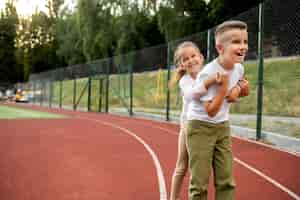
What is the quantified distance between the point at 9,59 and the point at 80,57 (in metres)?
20.3

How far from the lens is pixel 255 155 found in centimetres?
745

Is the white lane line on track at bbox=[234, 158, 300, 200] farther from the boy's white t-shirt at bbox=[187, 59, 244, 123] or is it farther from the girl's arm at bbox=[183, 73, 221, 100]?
the girl's arm at bbox=[183, 73, 221, 100]

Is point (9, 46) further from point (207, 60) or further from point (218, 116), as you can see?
point (218, 116)

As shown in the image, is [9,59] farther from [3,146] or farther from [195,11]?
[3,146]

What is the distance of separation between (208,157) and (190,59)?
3.44ft

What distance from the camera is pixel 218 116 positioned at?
2.88 m

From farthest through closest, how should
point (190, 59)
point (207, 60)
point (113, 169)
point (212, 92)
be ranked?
point (207, 60), point (113, 169), point (190, 59), point (212, 92)

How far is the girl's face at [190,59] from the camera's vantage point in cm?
359

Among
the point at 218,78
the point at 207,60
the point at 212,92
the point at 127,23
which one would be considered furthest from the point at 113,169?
the point at 127,23

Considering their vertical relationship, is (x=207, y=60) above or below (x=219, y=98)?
above

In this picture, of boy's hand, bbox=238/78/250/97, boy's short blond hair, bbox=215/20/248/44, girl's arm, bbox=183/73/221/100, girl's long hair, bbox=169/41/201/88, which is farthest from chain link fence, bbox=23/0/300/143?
girl's arm, bbox=183/73/221/100

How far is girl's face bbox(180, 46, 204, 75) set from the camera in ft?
11.8

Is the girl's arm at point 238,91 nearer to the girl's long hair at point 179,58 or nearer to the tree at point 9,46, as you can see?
the girl's long hair at point 179,58

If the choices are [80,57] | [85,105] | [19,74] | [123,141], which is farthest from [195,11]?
[19,74]
